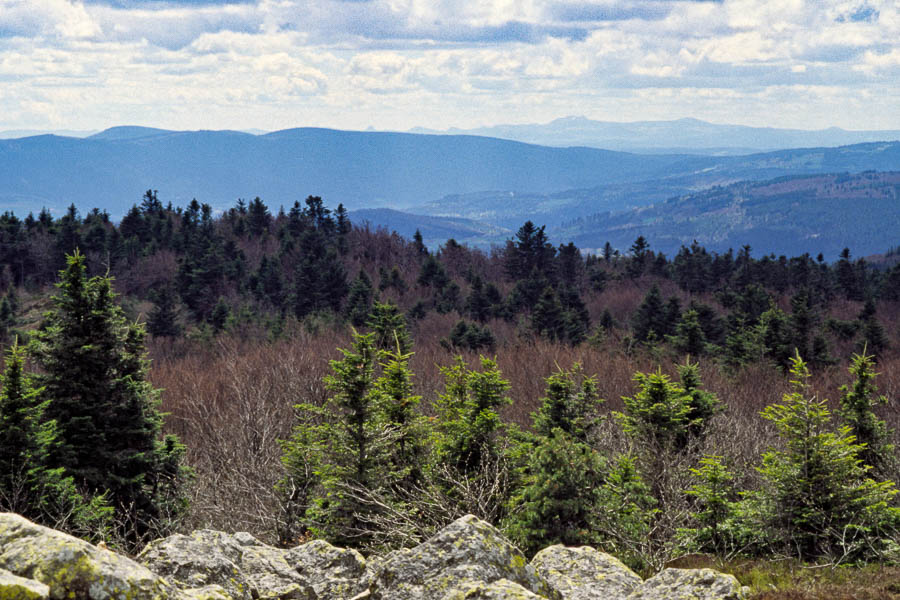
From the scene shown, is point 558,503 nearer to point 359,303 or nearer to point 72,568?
point 72,568

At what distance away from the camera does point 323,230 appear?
346 feet

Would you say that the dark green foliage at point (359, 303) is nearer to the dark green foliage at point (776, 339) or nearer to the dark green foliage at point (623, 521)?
the dark green foliage at point (776, 339)

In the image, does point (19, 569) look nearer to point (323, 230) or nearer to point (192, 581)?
point (192, 581)

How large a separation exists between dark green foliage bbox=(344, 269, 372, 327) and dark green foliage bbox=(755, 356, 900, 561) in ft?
169

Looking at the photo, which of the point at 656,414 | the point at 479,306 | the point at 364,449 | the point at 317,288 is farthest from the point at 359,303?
the point at 364,449

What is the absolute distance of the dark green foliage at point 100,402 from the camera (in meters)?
18.4

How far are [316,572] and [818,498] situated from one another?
356 inches

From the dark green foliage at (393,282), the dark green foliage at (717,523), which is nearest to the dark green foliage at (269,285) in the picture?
the dark green foliage at (393,282)

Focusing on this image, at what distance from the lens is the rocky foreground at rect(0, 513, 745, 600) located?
468cm

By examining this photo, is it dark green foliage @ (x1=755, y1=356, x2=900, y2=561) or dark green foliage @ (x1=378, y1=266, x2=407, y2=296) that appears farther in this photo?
dark green foliage @ (x1=378, y1=266, x2=407, y2=296)

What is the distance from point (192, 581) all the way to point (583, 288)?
299 feet

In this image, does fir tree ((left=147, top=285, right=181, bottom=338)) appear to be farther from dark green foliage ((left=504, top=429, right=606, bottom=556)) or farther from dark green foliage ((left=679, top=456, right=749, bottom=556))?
dark green foliage ((left=679, top=456, right=749, bottom=556))

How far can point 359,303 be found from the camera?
65.2 metres

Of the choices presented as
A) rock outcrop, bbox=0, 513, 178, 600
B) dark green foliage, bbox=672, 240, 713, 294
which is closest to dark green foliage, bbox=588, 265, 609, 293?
dark green foliage, bbox=672, 240, 713, 294
